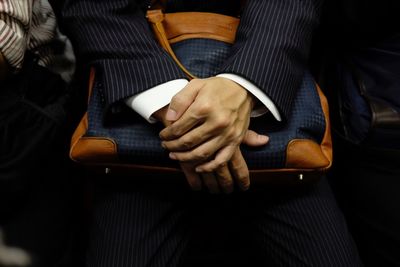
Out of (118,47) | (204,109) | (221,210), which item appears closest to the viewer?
(204,109)

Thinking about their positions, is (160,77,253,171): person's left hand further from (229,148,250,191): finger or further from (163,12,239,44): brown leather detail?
(163,12,239,44): brown leather detail

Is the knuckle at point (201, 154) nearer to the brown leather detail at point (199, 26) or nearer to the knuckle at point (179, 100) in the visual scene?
the knuckle at point (179, 100)

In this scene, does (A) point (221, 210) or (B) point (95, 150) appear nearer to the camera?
(B) point (95, 150)

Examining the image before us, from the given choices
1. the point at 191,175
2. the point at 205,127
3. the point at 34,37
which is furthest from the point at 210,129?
the point at 34,37

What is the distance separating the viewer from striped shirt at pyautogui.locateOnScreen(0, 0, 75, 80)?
0.69m

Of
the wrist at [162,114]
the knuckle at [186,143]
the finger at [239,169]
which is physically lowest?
the finger at [239,169]

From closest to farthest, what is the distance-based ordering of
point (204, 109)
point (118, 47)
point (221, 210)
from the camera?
point (204, 109), point (118, 47), point (221, 210)

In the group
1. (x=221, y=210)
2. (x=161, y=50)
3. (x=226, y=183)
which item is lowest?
(x=221, y=210)

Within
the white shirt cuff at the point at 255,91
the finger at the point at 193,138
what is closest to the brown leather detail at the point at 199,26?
the white shirt cuff at the point at 255,91

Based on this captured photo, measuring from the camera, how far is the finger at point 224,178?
69cm

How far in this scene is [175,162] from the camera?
713 millimetres

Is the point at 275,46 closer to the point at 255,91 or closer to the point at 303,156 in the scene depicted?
the point at 255,91

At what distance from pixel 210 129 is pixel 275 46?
218mm

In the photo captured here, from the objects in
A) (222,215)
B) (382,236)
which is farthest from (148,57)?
(382,236)
